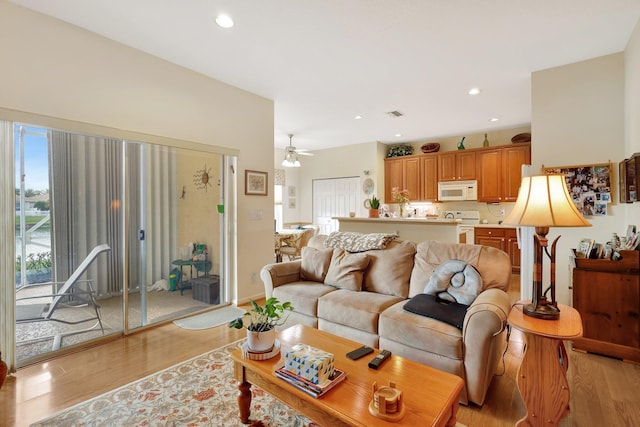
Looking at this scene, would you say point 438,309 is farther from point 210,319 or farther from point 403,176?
point 403,176

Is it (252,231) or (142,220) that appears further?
(252,231)

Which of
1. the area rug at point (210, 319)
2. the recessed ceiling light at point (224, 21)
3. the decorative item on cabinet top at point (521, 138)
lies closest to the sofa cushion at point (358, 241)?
the area rug at point (210, 319)

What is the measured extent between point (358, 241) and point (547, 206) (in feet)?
5.99

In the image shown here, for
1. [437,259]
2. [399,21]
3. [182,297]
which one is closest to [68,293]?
[182,297]

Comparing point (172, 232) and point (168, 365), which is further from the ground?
point (172, 232)

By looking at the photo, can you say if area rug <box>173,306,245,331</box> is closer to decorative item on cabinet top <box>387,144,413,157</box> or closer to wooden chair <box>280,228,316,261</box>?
wooden chair <box>280,228,316,261</box>

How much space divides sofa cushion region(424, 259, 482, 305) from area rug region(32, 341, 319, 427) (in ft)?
4.29

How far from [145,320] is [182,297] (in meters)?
0.51

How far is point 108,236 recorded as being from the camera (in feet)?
9.87

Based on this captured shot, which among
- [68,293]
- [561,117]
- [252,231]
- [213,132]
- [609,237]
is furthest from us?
[252,231]

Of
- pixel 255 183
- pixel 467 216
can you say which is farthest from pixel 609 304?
pixel 467 216

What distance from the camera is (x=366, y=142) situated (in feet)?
23.0

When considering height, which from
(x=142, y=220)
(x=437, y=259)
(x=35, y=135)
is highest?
(x=35, y=135)

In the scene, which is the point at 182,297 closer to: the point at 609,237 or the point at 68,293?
the point at 68,293
